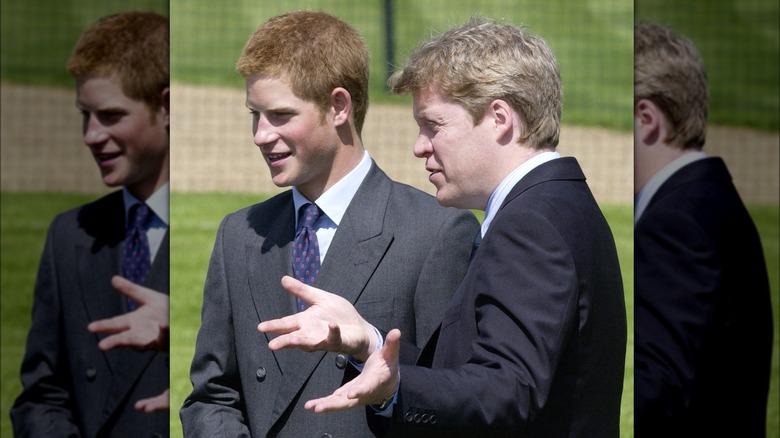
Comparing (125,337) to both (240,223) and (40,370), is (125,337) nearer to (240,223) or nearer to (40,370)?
(40,370)

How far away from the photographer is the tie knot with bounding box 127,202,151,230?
3381 mm

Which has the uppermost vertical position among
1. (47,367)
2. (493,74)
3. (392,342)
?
(493,74)

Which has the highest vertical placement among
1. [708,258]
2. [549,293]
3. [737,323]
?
[549,293]

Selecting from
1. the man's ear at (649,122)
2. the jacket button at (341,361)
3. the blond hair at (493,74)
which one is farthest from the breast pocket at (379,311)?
the man's ear at (649,122)

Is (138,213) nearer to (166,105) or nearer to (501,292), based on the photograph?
(166,105)

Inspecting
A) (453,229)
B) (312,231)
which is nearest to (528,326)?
(453,229)

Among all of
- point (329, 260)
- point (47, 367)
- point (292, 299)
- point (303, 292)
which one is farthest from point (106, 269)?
point (303, 292)

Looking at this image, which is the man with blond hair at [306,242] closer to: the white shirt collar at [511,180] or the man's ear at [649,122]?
the white shirt collar at [511,180]

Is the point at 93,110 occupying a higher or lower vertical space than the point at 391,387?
higher

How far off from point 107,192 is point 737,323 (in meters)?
2.07

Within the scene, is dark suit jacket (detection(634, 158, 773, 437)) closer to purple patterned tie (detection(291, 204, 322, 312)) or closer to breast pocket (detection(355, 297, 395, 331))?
breast pocket (detection(355, 297, 395, 331))

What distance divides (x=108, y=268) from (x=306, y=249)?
678 millimetres

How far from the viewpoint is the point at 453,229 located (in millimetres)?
3066

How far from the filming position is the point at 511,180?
8.38 feet
